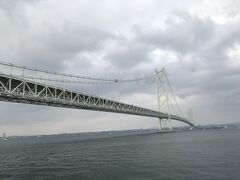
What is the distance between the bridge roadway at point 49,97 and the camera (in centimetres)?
5597

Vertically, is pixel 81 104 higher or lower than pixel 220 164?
higher

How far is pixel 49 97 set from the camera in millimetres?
70688

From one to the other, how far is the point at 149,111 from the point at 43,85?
256ft

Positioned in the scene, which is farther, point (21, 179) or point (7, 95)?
point (7, 95)

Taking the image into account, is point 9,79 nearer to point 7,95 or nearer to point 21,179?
point 7,95

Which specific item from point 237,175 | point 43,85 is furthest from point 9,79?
point 237,175

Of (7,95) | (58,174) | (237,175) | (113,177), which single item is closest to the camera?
(237,175)

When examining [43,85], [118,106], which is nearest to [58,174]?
[43,85]

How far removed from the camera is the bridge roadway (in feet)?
184

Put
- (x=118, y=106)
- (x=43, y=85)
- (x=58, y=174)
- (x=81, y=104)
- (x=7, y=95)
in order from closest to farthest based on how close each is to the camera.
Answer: (x=58, y=174)
(x=7, y=95)
(x=43, y=85)
(x=81, y=104)
(x=118, y=106)

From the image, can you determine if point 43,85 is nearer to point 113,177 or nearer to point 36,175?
point 36,175

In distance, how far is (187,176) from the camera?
27.0 metres

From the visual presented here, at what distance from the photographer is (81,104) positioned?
274ft

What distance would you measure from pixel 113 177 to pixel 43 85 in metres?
41.3
